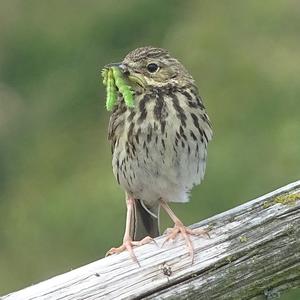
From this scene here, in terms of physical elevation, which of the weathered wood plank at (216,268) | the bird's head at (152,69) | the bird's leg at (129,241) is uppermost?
the bird's head at (152,69)

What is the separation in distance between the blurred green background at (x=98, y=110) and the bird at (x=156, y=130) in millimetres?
2235

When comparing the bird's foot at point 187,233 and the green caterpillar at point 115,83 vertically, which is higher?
the green caterpillar at point 115,83

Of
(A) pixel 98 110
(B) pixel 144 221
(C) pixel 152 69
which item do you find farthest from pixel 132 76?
(A) pixel 98 110

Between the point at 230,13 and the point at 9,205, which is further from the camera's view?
the point at 230,13

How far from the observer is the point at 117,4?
9.36 metres

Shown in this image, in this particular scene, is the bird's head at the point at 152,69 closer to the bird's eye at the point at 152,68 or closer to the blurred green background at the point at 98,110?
the bird's eye at the point at 152,68

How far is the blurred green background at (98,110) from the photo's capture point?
296 inches

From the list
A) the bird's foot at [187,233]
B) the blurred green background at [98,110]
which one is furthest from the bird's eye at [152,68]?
the blurred green background at [98,110]

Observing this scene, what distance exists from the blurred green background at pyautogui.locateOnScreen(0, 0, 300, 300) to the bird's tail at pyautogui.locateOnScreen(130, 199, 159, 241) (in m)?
2.00

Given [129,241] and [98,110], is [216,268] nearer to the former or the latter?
[129,241]

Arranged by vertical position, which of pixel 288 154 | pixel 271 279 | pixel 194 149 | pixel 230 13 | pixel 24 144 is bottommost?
pixel 271 279

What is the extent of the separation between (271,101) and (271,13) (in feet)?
3.76

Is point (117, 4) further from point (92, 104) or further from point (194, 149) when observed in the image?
point (194, 149)

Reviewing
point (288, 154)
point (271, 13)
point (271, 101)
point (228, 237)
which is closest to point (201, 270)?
point (228, 237)
